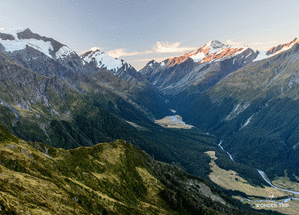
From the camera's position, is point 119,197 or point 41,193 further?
point 119,197

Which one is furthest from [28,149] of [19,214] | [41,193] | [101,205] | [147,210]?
[147,210]

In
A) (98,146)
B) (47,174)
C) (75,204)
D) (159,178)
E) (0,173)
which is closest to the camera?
(0,173)

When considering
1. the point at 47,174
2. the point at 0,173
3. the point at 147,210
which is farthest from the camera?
the point at 147,210

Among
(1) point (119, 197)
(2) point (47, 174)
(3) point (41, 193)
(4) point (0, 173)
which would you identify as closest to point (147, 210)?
(1) point (119, 197)

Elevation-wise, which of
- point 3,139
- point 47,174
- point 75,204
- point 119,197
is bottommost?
point 119,197

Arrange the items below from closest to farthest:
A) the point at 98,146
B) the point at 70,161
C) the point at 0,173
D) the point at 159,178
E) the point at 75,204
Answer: the point at 0,173 < the point at 75,204 < the point at 70,161 < the point at 98,146 < the point at 159,178

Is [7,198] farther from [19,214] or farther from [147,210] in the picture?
[147,210]

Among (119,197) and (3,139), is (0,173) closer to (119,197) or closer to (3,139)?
(3,139)

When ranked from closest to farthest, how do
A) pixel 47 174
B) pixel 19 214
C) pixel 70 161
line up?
pixel 19 214, pixel 47 174, pixel 70 161

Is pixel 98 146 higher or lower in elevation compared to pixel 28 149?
lower
